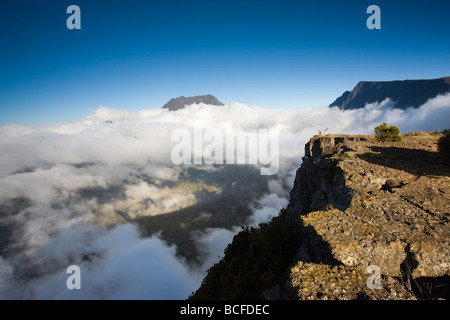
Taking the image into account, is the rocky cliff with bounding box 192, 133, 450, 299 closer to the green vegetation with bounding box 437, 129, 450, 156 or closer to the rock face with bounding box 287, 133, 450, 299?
the rock face with bounding box 287, 133, 450, 299

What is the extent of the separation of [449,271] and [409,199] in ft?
17.7

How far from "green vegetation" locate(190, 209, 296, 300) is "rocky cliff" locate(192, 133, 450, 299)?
0.12 metres

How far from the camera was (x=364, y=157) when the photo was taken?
66.0 feet

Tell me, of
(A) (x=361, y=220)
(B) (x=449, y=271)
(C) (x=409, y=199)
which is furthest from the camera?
(C) (x=409, y=199)

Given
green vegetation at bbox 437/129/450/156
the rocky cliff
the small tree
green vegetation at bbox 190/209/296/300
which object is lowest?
green vegetation at bbox 190/209/296/300

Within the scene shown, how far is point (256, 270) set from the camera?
19.2 metres

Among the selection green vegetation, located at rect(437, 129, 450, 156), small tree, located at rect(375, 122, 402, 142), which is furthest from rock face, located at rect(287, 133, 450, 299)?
small tree, located at rect(375, 122, 402, 142)

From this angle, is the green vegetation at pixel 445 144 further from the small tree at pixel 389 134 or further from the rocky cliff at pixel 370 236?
the small tree at pixel 389 134

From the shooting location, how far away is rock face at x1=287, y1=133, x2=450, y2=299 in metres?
8.59

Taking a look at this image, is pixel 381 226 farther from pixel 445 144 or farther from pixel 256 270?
pixel 445 144

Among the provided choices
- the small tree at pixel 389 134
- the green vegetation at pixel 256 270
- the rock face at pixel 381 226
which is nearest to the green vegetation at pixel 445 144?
the rock face at pixel 381 226

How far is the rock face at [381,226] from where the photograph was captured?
8594 millimetres
